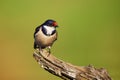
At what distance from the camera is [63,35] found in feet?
7.38

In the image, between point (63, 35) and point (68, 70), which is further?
point (63, 35)

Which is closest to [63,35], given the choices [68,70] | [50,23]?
[50,23]

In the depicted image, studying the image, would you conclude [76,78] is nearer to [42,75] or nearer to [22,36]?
[42,75]

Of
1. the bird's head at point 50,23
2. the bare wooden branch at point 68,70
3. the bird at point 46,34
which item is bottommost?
the bare wooden branch at point 68,70

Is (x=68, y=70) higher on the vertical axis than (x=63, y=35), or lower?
lower

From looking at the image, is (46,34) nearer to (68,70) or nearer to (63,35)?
(63,35)

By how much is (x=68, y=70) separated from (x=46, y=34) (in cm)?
28

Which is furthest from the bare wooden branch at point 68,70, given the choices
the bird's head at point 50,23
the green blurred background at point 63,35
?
the bird's head at point 50,23

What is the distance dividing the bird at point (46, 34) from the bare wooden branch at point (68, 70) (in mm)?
84

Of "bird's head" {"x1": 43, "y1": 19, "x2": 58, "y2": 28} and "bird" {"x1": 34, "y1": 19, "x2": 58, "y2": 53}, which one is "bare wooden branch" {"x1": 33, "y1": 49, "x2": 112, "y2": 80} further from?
"bird's head" {"x1": 43, "y1": 19, "x2": 58, "y2": 28}

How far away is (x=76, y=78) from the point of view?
2121 millimetres

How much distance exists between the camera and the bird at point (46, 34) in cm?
221

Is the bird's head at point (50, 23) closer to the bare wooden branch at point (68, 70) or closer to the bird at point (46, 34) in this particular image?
the bird at point (46, 34)

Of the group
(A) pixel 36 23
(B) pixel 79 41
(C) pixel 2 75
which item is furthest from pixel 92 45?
(C) pixel 2 75
